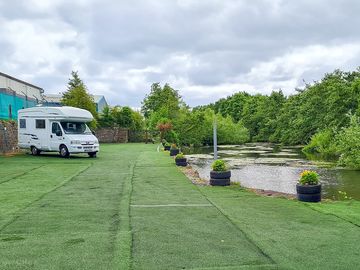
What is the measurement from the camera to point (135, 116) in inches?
1779

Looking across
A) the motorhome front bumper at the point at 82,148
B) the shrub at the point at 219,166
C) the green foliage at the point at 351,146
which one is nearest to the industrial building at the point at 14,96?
the motorhome front bumper at the point at 82,148

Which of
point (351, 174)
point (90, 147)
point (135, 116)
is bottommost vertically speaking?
point (351, 174)

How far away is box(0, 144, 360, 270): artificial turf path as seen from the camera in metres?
4.51

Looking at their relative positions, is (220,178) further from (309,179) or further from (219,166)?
(309,179)

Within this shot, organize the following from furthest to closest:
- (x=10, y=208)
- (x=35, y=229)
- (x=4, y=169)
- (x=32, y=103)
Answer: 1. (x=32, y=103)
2. (x=4, y=169)
3. (x=10, y=208)
4. (x=35, y=229)

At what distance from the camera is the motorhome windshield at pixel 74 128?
66.1ft

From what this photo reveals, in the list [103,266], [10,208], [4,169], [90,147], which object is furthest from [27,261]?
[90,147]

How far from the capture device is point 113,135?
4081 centimetres

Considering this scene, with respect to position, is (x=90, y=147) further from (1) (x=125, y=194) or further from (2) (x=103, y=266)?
(2) (x=103, y=266)

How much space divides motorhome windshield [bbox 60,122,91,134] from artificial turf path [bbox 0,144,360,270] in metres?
9.97

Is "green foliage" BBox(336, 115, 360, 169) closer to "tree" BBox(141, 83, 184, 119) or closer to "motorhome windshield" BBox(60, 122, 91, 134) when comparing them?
"motorhome windshield" BBox(60, 122, 91, 134)

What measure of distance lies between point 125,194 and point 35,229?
3550 mm

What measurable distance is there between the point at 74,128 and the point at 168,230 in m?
15.7

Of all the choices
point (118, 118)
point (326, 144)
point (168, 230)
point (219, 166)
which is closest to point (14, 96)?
point (118, 118)
